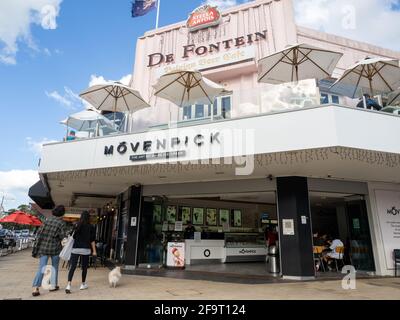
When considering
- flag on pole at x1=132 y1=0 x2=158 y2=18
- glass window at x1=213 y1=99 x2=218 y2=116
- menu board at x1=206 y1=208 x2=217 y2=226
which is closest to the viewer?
glass window at x1=213 y1=99 x2=218 y2=116

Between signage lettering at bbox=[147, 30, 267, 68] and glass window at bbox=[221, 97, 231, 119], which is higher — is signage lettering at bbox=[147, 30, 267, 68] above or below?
above

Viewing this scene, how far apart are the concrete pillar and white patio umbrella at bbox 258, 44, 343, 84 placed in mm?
3240

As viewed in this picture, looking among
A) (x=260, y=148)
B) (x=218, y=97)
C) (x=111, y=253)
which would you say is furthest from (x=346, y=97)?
(x=111, y=253)

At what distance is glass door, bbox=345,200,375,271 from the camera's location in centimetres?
963

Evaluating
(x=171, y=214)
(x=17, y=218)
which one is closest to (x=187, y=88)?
(x=171, y=214)

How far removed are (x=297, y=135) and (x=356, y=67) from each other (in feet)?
11.2

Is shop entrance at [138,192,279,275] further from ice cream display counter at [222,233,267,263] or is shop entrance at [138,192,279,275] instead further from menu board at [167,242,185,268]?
menu board at [167,242,185,268]

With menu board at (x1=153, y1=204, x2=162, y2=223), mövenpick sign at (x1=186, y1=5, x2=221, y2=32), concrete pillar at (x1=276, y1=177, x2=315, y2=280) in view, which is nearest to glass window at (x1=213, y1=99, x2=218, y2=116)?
concrete pillar at (x1=276, y1=177, x2=315, y2=280)

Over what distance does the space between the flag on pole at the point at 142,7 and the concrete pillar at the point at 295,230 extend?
1128 centimetres

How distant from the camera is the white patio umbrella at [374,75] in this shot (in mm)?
8148

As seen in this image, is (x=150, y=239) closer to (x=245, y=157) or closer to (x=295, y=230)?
(x=295, y=230)

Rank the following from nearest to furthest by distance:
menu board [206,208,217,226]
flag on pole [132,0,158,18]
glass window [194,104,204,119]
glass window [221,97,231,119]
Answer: glass window [221,97,231,119] < glass window [194,104,204,119] < menu board [206,208,217,226] < flag on pole [132,0,158,18]

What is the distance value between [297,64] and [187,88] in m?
3.42
